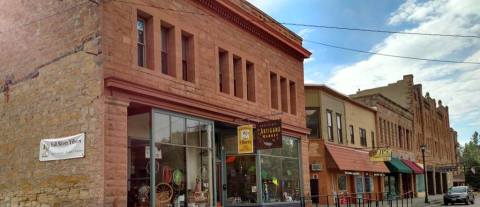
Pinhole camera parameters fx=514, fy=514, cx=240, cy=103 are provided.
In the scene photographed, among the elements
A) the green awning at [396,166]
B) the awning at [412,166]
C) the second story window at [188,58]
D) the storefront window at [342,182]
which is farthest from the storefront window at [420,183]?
the second story window at [188,58]

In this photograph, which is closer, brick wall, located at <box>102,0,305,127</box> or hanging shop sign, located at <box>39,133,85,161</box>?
hanging shop sign, located at <box>39,133,85,161</box>

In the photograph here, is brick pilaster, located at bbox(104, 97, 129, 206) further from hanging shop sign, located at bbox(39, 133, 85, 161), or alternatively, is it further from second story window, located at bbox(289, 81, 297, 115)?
second story window, located at bbox(289, 81, 297, 115)

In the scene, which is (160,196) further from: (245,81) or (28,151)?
(245,81)

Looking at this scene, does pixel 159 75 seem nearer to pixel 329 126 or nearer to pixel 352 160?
pixel 329 126

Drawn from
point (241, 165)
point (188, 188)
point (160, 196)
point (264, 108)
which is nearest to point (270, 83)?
point (264, 108)

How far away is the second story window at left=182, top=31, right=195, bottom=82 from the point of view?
1827cm

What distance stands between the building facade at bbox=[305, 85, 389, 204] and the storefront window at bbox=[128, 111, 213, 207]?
11145 millimetres

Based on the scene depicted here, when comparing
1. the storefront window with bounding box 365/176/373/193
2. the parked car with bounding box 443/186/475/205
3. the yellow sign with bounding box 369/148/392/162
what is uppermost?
the yellow sign with bounding box 369/148/392/162

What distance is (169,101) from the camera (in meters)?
16.6

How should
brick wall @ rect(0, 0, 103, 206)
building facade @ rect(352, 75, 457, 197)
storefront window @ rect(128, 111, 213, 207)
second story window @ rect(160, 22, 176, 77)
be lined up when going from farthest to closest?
building facade @ rect(352, 75, 457, 197) < second story window @ rect(160, 22, 176, 77) < storefront window @ rect(128, 111, 213, 207) < brick wall @ rect(0, 0, 103, 206)

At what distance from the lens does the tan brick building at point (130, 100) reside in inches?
569

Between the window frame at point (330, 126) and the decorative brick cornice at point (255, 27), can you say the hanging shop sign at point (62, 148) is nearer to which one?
the decorative brick cornice at point (255, 27)

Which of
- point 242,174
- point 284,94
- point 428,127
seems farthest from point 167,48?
point 428,127

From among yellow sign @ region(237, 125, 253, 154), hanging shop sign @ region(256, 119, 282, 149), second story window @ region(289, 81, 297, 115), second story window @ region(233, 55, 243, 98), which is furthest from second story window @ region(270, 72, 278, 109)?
yellow sign @ region(237, 125, 253, 154)
